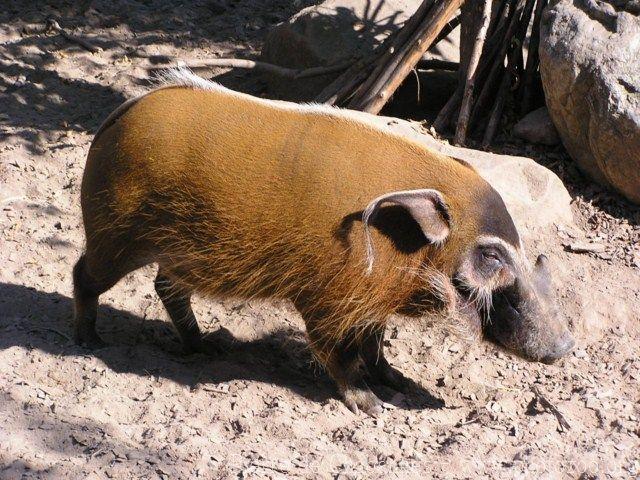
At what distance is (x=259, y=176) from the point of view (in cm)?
458

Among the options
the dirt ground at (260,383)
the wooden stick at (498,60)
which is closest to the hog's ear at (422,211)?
the dirt ground at (260,383)

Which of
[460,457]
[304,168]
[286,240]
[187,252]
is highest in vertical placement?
[304,168]

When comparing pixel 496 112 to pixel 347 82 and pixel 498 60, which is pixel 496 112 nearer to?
pixel 498 60

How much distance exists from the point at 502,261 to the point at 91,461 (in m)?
2.25

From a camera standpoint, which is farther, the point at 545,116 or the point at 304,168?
the point at 545,116

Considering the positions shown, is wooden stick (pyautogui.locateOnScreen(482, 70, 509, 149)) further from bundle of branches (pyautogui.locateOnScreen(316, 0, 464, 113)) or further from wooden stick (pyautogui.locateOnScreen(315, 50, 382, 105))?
wooden stick (pyautogui.locateOnScreen(315, 50, 382, 105))

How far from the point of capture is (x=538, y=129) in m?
7.04

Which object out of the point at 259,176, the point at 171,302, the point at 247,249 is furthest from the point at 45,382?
the point at 259,176

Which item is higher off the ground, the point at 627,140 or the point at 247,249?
the point at 627,140

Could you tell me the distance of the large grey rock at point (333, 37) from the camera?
26.0 feet

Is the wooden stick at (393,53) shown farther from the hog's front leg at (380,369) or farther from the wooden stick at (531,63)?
the hog's front leg at (380,369)

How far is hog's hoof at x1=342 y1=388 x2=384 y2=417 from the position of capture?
496 cm

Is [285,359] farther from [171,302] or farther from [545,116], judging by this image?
[545,116]

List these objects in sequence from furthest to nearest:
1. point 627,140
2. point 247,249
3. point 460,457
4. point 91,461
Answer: point 627,140 < point 247,249 < point 460,457 < point 91,461
